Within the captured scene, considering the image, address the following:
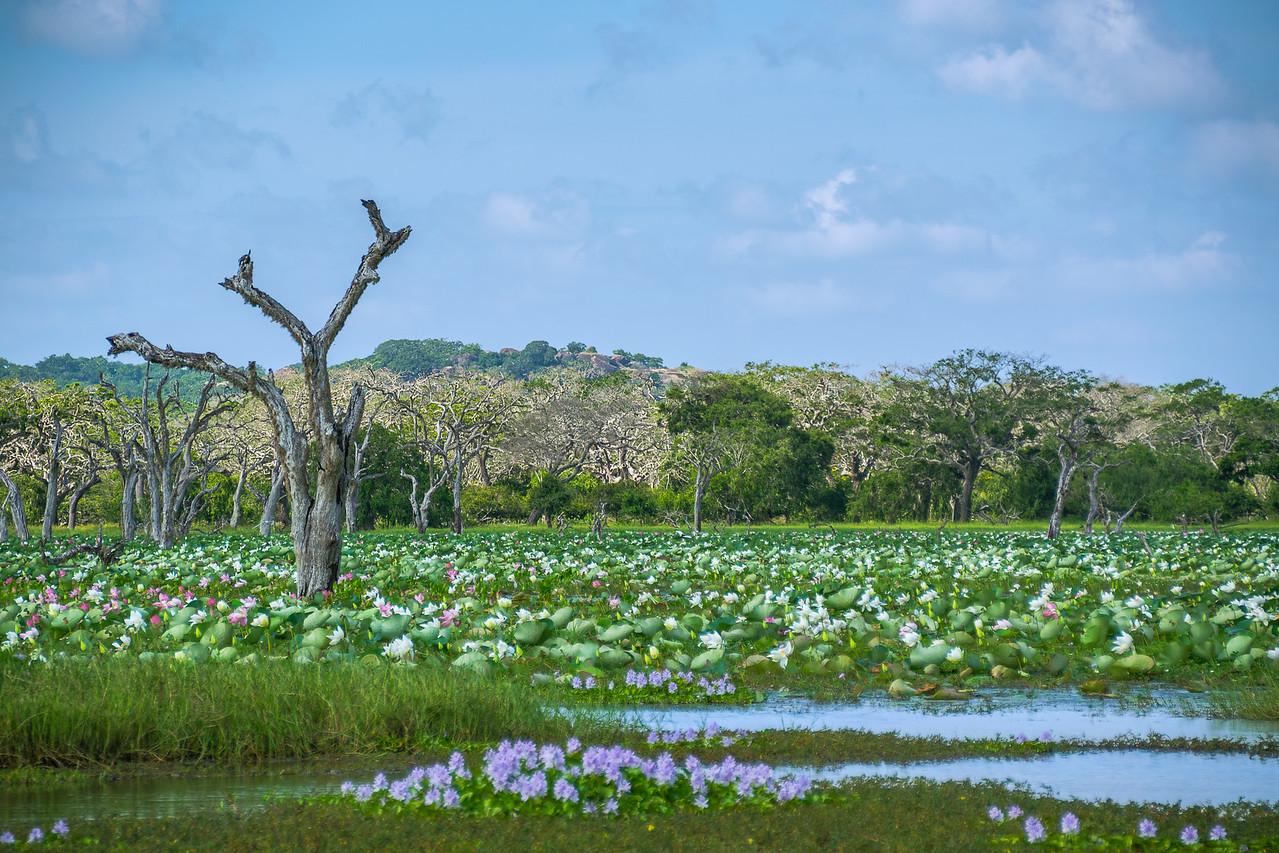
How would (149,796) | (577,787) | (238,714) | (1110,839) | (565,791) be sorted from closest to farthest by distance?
(1110,839), (565,791), (577,787), (149,796), (238,714)

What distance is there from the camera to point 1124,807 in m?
5.97

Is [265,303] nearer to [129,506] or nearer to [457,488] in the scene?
[129,506]

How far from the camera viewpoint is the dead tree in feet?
49.9

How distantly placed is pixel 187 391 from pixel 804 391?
50.1m

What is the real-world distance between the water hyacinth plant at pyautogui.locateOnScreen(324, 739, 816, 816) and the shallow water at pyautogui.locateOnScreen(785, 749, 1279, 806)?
102cm

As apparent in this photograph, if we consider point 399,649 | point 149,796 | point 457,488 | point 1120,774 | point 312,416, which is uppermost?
point 312,416

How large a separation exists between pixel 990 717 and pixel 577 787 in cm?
412

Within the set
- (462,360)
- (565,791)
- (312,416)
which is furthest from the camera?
(462,360)

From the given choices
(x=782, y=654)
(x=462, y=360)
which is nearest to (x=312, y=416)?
(x=782, y=654)

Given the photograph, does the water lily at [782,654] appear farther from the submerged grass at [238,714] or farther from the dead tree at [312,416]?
the dead tree at [312,416]

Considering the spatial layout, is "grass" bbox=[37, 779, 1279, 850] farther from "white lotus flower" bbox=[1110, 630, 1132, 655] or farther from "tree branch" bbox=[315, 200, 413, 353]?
"tree branch" bbox=[315, 200, 413, 353]

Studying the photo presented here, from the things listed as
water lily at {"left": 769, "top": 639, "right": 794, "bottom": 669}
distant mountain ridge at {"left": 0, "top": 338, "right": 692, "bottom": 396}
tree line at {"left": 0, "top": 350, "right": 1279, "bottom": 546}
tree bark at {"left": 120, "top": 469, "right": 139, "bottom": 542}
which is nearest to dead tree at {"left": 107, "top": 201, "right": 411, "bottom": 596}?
water lily at {"left": 769, "top": 639, "right": 794, "bottom": 669}

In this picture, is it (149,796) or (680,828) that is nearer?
(680,828)

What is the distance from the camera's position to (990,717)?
890 centimetres
